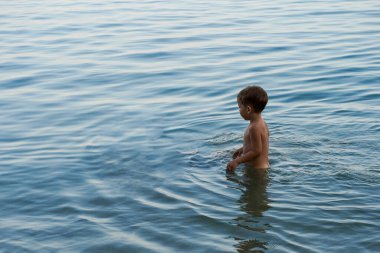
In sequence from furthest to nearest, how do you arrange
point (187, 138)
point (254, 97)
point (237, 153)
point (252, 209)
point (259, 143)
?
point (187, 138) < point (237, 153) < point (259, 143) < point (254, 97) < point (252, 209)

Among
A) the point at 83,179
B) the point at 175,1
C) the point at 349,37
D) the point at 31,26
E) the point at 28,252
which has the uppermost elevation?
the point at 175,1

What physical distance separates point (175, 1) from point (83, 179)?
57.7 ft

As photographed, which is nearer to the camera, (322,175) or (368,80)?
(322,175)

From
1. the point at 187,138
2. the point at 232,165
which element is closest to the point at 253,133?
the point at 232,165

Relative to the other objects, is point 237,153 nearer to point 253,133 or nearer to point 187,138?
point 253,133

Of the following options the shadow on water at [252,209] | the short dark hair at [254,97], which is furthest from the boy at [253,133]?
the shadow on water at [252,209]

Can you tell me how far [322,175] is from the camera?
8234 mm

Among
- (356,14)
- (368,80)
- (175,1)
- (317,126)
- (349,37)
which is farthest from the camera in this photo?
(175,1)

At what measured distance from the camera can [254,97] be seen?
819cm

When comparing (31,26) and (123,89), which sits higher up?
(31,26)

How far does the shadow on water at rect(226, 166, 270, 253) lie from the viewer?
21.6ft

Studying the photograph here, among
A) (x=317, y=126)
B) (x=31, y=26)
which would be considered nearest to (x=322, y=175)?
(x=317, y=126)

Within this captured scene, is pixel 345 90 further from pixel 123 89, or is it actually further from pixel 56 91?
pixel 56 91

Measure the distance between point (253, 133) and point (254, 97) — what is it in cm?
44
